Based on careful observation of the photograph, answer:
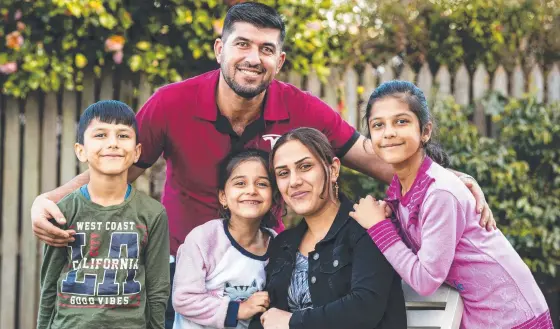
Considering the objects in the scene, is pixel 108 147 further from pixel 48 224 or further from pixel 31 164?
pixel 31 164

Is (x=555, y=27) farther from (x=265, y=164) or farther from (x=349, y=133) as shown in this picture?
(x=265, y=164)

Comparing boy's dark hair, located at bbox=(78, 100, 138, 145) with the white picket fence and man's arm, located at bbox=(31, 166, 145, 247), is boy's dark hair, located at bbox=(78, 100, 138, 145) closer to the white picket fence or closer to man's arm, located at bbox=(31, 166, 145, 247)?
man's arm, located at bbox=(31, 166, 145, 247)

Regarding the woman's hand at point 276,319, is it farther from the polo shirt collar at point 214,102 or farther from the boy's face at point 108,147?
the polo shirt collar at point 214,102

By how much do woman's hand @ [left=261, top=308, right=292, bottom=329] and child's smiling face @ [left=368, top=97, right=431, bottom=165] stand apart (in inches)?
27.7

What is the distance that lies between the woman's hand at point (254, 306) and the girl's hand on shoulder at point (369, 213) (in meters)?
0.47


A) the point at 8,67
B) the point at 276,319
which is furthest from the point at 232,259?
the point at 8,67

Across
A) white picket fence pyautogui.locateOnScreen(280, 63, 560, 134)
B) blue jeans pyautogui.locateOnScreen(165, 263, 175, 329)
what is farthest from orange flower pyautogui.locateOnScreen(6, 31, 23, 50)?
blue jeans pyautogui.locateOnScreen(165, 263, 175, 329)

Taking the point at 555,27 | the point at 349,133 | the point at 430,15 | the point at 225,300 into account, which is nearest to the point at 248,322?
the point at 225,300

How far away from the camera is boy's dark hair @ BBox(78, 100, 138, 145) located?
2831 millimetres

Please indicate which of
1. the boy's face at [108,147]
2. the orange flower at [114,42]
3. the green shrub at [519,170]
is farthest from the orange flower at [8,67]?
the green shrub at [519,170]

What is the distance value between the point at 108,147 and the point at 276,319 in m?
0.92

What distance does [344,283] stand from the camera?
2629 millimetres

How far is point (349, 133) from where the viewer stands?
349 cm

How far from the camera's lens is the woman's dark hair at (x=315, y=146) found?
9.30 feet
